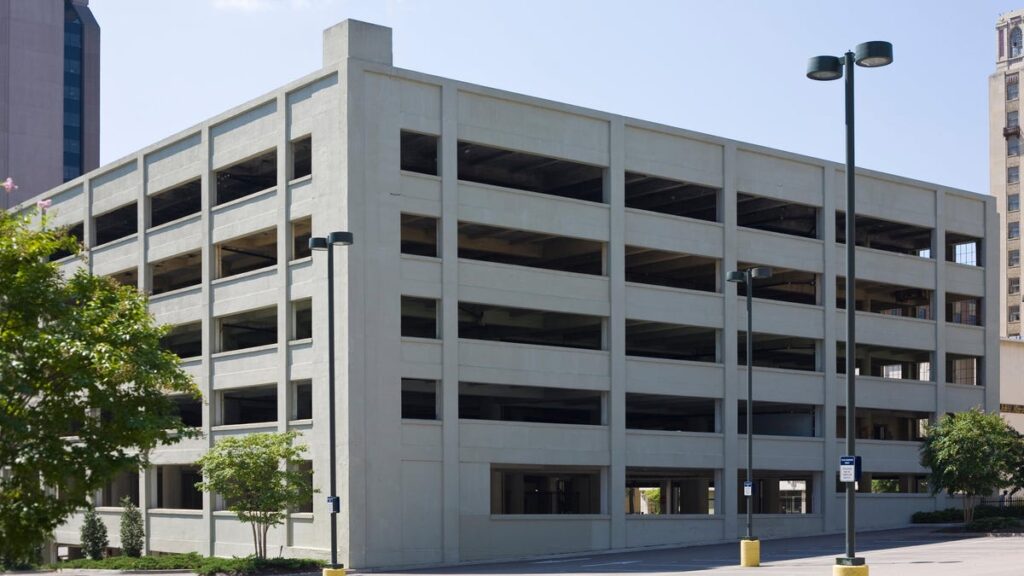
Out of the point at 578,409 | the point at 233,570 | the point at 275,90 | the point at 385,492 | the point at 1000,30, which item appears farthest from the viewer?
the point at 1000,30

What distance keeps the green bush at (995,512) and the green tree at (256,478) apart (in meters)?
31.0

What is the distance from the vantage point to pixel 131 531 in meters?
56.7

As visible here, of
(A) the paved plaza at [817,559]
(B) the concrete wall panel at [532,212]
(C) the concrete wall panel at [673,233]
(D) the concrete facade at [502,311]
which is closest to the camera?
(A) the paved plaza at [817,559]

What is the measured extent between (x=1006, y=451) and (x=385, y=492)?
2772 cm

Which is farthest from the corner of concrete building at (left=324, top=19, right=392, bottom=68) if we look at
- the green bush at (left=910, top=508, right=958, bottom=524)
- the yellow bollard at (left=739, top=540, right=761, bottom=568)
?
the green bush at (left=910, top=508, right=958, bottom=524)

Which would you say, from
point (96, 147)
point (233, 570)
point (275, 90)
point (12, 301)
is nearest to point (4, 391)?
point (12, 301)

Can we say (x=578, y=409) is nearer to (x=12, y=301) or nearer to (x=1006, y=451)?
(x=1006, y=451)

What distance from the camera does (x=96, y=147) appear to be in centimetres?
14950

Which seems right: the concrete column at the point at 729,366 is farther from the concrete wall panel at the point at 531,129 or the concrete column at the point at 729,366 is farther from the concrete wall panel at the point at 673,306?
the concrete wall panel at the point at 531,129

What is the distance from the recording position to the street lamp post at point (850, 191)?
941 inches

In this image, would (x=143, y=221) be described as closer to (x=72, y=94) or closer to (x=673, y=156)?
(x=673, y=156)

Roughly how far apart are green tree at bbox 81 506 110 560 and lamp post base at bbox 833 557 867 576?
41.2 metres

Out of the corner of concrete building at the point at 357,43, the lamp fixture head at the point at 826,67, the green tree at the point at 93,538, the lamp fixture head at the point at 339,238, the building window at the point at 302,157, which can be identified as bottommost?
the green tree at the point at 93,538

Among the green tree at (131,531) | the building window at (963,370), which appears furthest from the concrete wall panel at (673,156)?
the green tree at (131,531)
